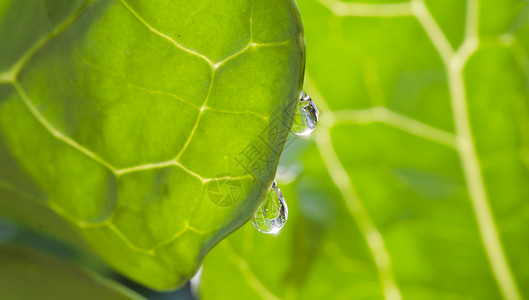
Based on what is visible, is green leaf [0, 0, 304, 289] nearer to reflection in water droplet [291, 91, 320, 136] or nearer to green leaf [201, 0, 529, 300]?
reflection in water droplet [291, 91, 320, 136]

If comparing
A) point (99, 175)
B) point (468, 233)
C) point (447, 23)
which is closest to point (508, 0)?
point (447, 23)

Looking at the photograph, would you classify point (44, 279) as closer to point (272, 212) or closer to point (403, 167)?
point (272, 212)

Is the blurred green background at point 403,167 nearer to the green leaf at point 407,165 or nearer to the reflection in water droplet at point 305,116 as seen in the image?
the green leaf at point 407,165

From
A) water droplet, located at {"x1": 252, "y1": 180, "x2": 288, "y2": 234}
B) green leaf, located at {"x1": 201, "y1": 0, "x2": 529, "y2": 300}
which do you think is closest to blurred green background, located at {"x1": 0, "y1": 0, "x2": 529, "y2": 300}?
green leaf, located at {"x1": 201, "y1": 0, "x2": 529, "y2": 300}

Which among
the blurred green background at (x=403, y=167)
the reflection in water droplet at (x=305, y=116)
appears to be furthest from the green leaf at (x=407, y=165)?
the reflection in water droplet at (x=305, y=116)

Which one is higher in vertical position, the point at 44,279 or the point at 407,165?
the point at 407,165

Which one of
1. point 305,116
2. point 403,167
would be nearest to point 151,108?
point 305,116

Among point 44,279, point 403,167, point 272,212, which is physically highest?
point 403,167
